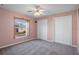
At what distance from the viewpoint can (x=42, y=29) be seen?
5.64 meters

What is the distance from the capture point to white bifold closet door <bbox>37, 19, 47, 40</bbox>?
537 centimetres

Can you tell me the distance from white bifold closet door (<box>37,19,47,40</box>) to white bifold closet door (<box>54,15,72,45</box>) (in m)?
1.02

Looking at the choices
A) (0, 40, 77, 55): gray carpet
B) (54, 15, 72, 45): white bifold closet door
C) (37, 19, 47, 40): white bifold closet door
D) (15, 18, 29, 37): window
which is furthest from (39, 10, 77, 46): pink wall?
(15, 18, 29, 37): window

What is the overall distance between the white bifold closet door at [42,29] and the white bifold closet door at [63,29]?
102cm

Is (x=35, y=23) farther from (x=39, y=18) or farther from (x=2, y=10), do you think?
(x=2, y=10)

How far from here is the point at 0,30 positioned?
10.6ft

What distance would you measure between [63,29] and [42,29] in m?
1.90

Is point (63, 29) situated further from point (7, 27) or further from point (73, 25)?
point (7, 27)

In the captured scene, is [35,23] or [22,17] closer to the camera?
[22,17]

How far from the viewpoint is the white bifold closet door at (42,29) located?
5.37 metres

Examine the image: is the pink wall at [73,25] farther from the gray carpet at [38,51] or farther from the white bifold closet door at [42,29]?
the gray carpet at [38,51]
